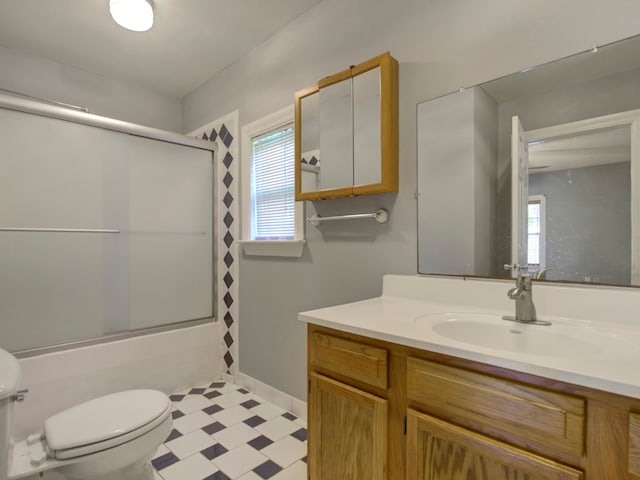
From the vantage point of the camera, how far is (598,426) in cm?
67

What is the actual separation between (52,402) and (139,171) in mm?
1474

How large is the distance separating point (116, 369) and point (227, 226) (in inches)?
46.8

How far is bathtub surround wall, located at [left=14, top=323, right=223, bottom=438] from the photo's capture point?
1820 mm

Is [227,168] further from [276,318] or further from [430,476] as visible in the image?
[430,476]

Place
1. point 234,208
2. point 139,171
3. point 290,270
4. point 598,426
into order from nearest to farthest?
point 598,426 → point 290,270 → point 139,171 → point 234,208

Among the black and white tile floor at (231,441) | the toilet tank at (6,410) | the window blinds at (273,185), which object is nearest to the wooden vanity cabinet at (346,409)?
the black and white tile floor at (231,441)

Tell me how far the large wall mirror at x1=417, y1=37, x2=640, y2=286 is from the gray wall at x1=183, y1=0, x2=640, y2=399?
7 centimetres

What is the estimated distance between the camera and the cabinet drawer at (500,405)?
70 centimetres

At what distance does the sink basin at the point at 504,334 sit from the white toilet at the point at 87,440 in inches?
44.4

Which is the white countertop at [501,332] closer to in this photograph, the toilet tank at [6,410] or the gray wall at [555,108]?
the gray wall at [555,108]

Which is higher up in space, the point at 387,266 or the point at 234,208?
the point at 234,208

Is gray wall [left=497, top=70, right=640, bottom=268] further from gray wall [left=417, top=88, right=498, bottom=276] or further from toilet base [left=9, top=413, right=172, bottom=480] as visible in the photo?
toilet base [left=9, top=413, right=172, bottom=480]

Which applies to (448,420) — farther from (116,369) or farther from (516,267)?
(116,369)

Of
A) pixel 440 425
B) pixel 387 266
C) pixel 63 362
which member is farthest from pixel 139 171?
pixel 440 425
